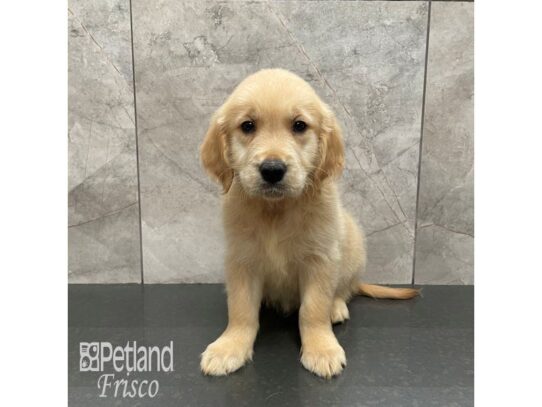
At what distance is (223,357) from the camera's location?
6.06 ft

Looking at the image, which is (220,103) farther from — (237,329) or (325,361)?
(325,361)

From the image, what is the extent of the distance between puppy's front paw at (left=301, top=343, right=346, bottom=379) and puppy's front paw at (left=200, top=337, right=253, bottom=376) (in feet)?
0.88

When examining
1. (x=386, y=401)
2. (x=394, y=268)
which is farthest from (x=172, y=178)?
(x=386, y=401)

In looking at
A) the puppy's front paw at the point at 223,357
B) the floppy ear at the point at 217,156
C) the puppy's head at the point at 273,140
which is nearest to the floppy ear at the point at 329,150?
the puppy's head at the point at 273,140

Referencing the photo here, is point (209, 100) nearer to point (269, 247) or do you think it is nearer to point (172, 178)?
point (172, 178)

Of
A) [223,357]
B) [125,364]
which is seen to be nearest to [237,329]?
[223,357]

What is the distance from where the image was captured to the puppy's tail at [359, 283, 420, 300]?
8.41ft

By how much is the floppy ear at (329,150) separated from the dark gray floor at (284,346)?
0.85 metres

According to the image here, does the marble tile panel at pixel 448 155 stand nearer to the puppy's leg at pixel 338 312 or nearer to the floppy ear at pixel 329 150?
the puppy's leg at pixel 338 312

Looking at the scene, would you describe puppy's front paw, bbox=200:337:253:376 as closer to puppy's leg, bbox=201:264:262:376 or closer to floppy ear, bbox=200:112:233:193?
puppy's leg, bbox=201:264:262:376

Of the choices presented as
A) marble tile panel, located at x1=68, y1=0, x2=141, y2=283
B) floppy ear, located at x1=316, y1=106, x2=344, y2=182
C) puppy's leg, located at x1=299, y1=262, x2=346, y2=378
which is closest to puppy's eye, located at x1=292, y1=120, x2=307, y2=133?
floppy ear, located at x1=316, y1=106, x2=344, y2=182

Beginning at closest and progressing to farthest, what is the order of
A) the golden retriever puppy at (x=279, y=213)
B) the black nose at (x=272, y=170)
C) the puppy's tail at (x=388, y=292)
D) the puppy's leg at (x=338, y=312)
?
1. the black nose at (x=272, y=170)
2. the golden retriever puppy at (x=279, y=213)
3. the puppy's leg at (x=338, y=312)
4. the puppy's tail at (x=388, y=292)

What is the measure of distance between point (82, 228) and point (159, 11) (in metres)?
1.47

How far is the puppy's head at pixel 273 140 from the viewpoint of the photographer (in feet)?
5.58
